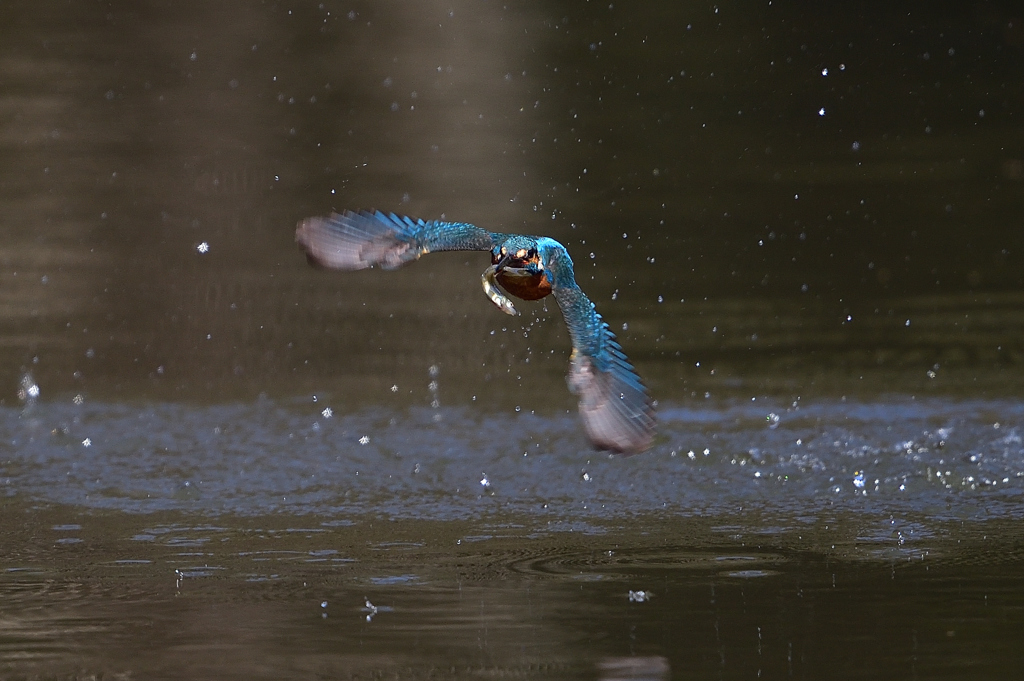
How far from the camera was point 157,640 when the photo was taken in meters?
3.46

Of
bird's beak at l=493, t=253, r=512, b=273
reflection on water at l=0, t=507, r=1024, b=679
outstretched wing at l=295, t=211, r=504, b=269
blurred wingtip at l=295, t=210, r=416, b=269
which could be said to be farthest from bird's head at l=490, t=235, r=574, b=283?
reflection on water at l=0, t=507, r=1024, b=679

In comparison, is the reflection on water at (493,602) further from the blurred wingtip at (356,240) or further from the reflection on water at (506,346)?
the blurred wingtip at (356,240)

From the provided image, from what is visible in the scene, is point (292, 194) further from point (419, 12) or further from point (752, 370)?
point (419, 12)

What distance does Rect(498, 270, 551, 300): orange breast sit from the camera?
3.53 m

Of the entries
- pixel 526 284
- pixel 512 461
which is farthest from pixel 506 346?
pixel 526 284

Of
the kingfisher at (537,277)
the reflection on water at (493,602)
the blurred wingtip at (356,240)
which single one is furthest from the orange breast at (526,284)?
the reflection on water at (493,602)

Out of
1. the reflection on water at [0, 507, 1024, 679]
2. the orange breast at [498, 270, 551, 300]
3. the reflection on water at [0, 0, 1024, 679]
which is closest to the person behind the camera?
the reflection on water at [0, 507, 1024, 679]

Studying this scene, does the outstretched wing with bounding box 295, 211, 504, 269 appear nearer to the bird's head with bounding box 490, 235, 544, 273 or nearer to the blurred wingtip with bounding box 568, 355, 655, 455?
the bird's head with bounding box 490, 235, 544, 273

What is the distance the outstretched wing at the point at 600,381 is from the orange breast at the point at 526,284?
0.04 meters

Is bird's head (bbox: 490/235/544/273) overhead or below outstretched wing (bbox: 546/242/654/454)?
overhead

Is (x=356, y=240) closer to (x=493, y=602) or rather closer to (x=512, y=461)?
(x=493, y=602)

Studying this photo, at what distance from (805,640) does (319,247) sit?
1.37 meters

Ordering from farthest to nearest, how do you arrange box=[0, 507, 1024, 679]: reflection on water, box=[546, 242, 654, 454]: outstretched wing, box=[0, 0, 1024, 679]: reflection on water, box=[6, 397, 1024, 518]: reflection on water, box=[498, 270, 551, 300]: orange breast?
box=[6, 397, 1024, 518]: reflection on water, box=[0, 0, 1024, 679]: reflection on water, box=[498, 270, 551, 300]: orange breast, box=[546, 242, 654, 454]: outstretched wing, box=[0, 507, 1024, 679]: reflection on water

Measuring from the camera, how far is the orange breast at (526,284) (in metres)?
3.53
